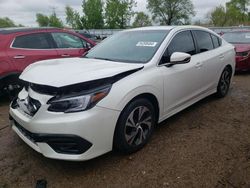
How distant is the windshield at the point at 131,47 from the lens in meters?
3.78

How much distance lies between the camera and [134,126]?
3.35 m

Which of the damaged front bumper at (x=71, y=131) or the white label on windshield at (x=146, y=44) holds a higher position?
the white label on windshield at (x=146, y=44)

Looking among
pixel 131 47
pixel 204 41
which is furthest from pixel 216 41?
pixel 131 47

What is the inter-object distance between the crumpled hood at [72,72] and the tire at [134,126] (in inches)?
18.4

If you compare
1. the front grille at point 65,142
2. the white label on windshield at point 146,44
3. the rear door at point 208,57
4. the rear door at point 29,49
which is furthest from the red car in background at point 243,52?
the front grille at point 65,142

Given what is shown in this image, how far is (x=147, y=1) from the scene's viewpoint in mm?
73062

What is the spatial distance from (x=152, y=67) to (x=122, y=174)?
1422mm

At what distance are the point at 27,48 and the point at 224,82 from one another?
13.9ft

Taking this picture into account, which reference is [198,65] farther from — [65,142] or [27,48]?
[27,48]

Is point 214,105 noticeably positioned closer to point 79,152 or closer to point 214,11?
point 79,152

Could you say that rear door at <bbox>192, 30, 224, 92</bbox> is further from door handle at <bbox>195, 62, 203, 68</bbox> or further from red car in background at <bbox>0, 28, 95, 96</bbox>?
red car in background at <bbox>0, 28, 95, 96</bbox>

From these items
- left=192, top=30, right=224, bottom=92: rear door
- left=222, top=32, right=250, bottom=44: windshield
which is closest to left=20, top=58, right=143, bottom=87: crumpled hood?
left=192, top=30, right=224, bottom=92: rear door

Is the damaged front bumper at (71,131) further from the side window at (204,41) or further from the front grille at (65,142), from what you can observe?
the side window at (204,41)

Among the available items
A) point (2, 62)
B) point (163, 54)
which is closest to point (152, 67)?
point (163, 54)
